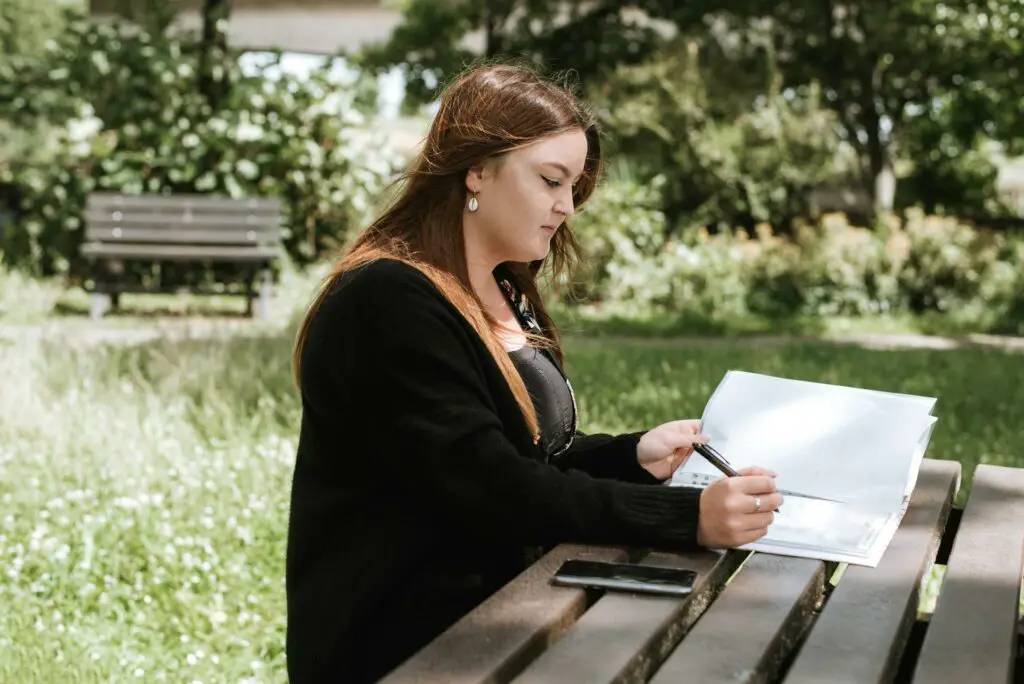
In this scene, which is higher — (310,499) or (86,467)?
(310,499)

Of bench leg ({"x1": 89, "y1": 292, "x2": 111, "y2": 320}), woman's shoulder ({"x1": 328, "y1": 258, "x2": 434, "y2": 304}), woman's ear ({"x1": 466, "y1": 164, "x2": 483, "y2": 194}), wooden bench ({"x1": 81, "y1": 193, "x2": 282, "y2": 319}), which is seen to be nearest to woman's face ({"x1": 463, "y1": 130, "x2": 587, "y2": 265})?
woman's ear ({"x1": 466, "y1": 164, "x2": 483, "y2": 194})

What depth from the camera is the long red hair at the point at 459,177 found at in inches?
83.0

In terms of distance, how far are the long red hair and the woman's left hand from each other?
0.63 feet

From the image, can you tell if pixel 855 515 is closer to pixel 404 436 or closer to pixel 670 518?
pixel 670 518

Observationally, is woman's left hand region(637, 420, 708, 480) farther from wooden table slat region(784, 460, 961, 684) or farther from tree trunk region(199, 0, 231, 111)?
tree trunk region(199, 0, 231, 111)

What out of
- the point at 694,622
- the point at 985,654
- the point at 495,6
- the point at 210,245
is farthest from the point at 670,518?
the point at 495,6

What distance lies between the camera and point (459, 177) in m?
2.19

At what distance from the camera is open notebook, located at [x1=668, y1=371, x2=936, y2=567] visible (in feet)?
6.34

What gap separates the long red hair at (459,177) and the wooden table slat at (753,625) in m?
0.53

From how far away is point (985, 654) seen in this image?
1498 millimetres

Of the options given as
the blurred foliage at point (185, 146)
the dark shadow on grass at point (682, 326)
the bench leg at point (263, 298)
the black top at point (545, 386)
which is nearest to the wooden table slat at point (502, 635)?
the black top at point (545, 386)

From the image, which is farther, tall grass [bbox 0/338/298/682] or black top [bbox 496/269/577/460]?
tall grass [bbox 0/338/298/682]

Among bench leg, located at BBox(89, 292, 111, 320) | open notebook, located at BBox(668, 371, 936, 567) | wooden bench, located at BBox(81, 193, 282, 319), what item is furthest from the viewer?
wooden bench, located at BBox(81, 193, 282, 319)

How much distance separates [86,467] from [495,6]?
11.5 meters
